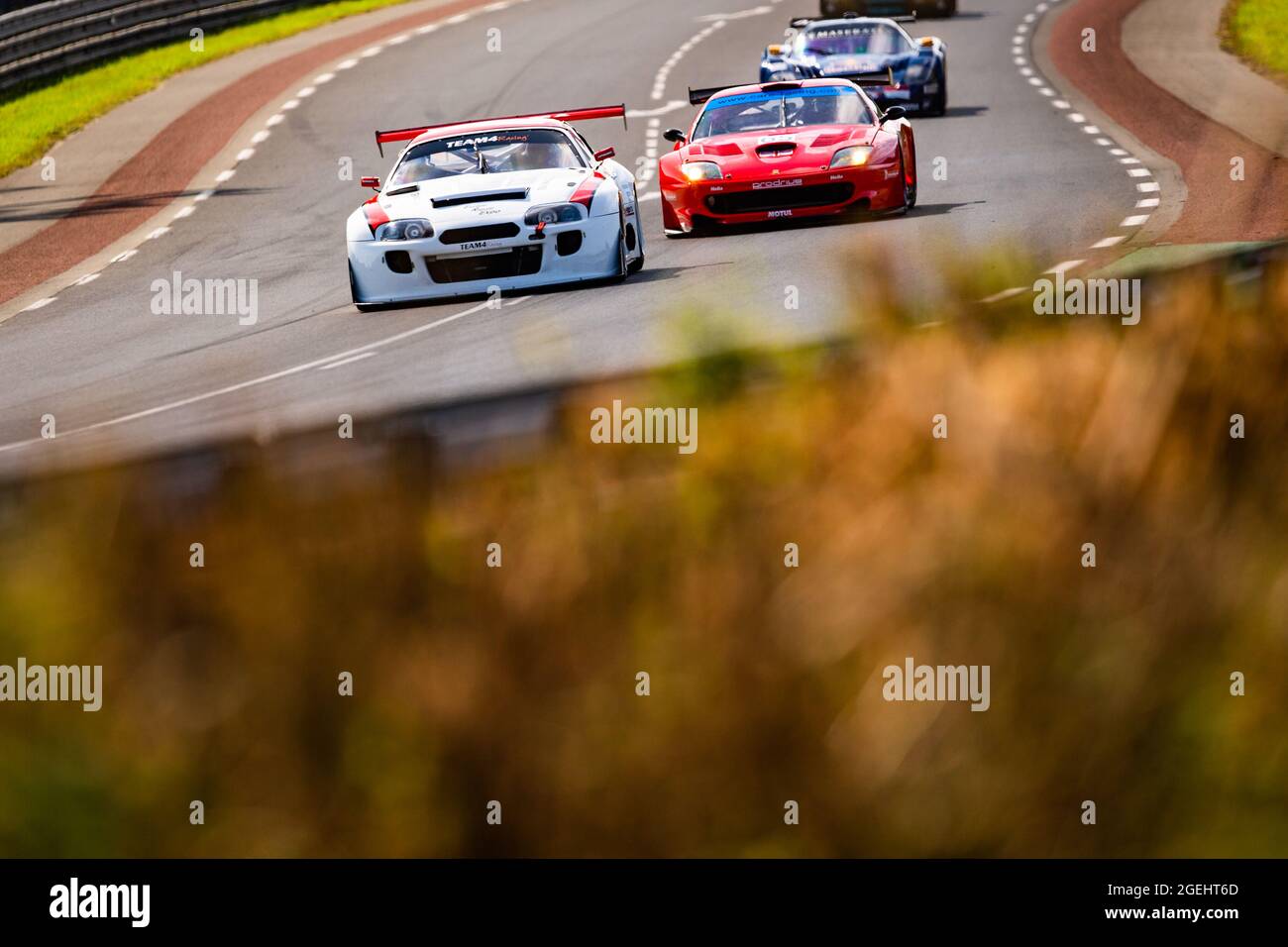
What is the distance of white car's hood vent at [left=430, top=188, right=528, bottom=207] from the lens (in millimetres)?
14719

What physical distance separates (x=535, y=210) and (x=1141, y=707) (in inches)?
456

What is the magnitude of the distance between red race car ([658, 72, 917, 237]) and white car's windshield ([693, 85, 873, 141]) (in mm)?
18

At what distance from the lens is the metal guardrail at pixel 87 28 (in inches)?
1344

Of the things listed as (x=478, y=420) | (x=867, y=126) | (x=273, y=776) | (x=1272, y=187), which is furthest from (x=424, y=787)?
(x=1272, y=187)

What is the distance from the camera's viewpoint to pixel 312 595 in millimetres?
2982

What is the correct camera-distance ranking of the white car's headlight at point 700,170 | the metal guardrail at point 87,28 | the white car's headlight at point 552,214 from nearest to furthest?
1. the white car's headlight at point 552,214
2. the white car's headlight at point 700,170
3. the metal guardrail at point 87,28

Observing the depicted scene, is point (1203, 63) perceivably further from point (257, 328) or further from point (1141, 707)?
point (1141, 707)

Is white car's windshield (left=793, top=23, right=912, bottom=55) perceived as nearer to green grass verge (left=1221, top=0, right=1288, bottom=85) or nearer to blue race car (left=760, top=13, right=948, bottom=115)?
blue race car (left=760, top=13, right=948, bottom=115)

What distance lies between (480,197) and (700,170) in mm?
3701

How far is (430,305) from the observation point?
15.2 m
